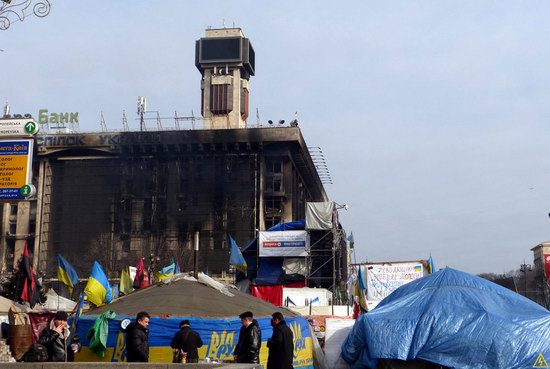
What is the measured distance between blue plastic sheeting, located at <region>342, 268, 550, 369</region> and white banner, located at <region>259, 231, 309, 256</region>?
27.7 meters

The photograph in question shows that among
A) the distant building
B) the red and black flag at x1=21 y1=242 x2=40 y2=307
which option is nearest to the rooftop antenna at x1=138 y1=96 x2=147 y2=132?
the distant building

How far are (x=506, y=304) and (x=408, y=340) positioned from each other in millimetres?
2755

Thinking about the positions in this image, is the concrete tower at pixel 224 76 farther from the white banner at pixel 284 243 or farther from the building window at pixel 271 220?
the white banner at pixel 284 243

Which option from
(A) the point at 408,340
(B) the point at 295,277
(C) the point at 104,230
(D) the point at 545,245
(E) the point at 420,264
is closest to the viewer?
(A) the point at 408,340

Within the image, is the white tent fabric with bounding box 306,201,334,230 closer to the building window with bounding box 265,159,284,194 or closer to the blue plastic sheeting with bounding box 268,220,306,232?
the blue plastic sheeting with bounding box 268,220,306,232

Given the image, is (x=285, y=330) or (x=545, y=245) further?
(x=545, y=245)

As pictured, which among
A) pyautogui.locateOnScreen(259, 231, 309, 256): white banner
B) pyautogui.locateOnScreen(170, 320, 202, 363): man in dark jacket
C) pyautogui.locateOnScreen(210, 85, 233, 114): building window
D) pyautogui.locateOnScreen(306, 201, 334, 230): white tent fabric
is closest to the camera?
pyautogui.locateOnScreen(170, 320, 202, 363): man in dark jacket

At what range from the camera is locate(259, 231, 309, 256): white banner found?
147ft

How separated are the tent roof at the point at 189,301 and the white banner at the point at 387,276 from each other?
56.3 ft

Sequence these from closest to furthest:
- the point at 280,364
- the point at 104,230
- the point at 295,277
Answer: the point at 280,364 → the point at 295,277 → the point at 104,230

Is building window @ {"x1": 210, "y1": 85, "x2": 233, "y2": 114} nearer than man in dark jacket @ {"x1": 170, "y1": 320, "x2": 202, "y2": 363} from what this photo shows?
No

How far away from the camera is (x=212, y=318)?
16.0 metres

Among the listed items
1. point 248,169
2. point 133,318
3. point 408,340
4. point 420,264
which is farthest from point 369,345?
point 248,169

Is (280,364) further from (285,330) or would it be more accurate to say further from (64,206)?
(64,206)
